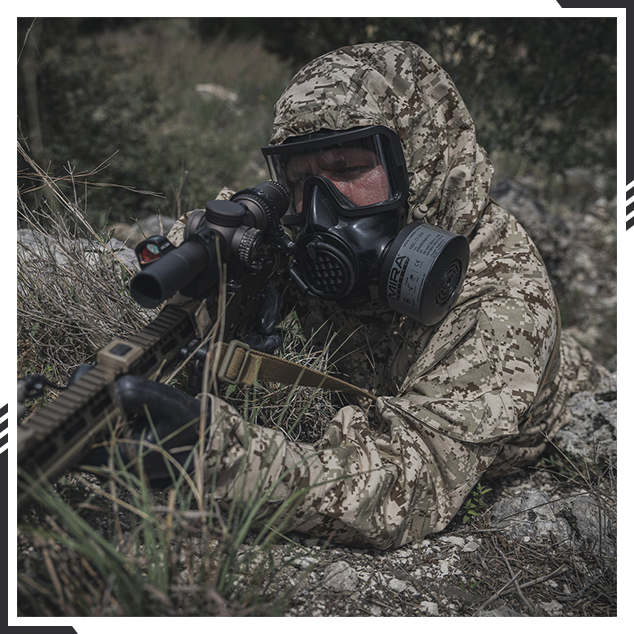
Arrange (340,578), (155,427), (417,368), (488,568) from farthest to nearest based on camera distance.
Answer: (417,368), (488,568), (340,578), (155,427)

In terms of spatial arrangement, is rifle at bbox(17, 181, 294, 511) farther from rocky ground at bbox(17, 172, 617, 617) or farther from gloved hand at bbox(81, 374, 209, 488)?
rocky ground at bbox(17, 172, 617, 617)

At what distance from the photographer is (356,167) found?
2.70m

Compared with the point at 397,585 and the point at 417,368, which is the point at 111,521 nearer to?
the point at 397,585

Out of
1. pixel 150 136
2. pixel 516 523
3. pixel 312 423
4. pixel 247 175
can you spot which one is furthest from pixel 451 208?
pixel 150 136

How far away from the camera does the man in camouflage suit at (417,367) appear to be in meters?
2.09

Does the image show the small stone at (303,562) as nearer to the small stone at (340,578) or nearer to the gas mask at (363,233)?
the small stone at (340,578)

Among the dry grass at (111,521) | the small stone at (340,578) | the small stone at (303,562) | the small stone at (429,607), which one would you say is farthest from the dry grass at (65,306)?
the small stone at (429,607)

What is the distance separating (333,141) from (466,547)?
1874 millimetres

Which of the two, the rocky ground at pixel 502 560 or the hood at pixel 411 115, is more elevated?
the hood at pixel 411 115

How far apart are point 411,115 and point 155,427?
1.90 metres

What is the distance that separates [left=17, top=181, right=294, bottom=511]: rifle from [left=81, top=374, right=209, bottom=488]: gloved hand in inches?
2.5

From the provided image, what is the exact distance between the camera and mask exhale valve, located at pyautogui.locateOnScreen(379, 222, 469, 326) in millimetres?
2418

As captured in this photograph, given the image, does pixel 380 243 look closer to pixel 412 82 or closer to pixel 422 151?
pixel 422 151

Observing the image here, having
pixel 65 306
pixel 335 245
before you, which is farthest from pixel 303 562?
pixel 65 306
